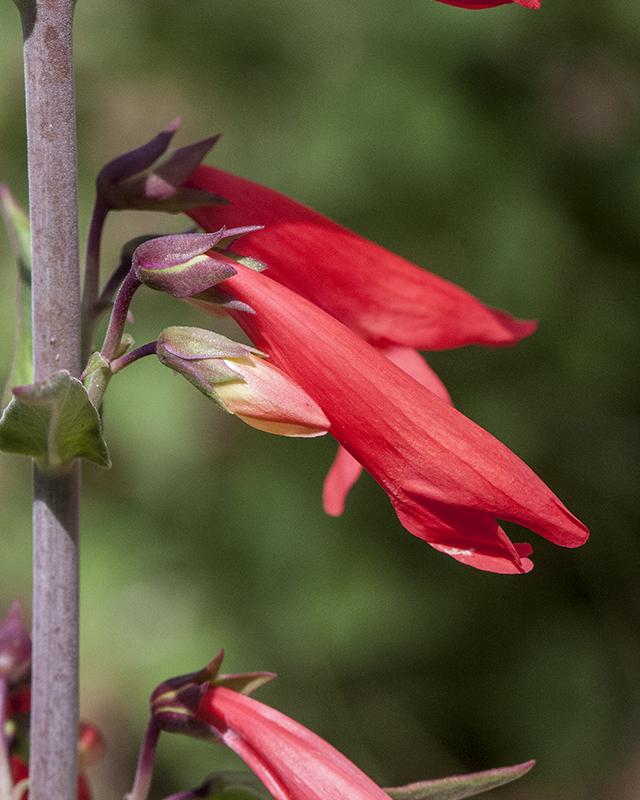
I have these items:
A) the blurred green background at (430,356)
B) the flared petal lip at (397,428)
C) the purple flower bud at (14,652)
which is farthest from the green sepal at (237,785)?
the blurred green background at (430,356)

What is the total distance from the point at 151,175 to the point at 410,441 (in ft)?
1.09

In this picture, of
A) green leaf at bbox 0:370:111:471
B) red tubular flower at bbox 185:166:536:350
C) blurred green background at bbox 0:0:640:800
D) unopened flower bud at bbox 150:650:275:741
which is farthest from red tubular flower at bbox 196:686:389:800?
blurred green background at bbox 0:0:640:800

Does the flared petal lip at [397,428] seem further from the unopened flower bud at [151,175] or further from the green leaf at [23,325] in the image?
the green leaf at [23,325]

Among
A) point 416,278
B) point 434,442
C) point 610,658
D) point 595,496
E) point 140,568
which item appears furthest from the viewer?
point 610,658

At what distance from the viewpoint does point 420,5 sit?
208 centimetres

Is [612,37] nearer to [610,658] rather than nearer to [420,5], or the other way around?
[420,5]

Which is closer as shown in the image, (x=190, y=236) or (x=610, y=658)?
(x=190, y=236)

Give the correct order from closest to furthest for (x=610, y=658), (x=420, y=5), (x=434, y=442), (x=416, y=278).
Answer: (x=434, y=442), (x=416, y=278), (x=420, y=5), (x=610, y=658)

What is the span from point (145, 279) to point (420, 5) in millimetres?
1743

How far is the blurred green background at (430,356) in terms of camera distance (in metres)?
2.11

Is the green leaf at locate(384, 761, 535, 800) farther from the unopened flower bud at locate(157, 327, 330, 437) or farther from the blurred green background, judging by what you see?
the blurred green background

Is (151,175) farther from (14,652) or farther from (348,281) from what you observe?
(14,652)

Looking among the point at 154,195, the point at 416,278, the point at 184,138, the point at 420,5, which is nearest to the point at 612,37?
the point at 420,5

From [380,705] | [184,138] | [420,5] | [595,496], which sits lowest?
[380,705]
